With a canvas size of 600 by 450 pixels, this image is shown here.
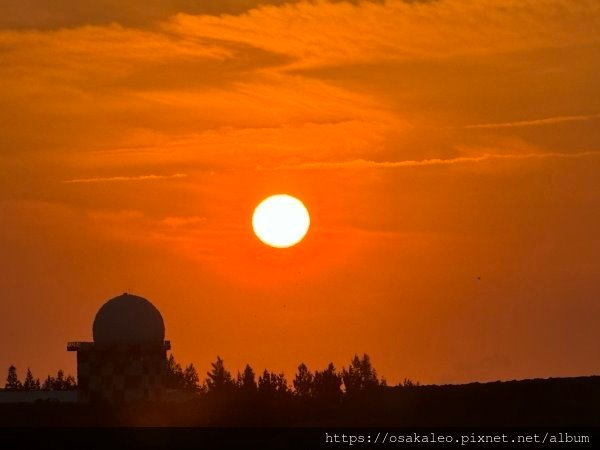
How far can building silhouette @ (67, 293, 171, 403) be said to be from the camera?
11175cm

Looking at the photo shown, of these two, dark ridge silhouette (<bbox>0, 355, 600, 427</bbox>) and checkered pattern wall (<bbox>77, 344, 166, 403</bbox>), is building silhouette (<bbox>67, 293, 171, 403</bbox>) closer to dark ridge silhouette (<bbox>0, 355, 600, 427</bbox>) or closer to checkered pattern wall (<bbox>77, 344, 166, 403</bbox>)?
checkered pattern wall (<bbox>77, 344, 166, 403</bbox>)

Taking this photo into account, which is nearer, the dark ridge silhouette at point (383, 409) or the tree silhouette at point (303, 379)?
the dark ridge silhouette at point (383, 409)

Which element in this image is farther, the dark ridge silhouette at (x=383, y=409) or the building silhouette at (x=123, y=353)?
the building silhouette at (x=123, y=353)

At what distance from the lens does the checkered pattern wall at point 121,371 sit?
367ft

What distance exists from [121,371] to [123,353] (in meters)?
1.37

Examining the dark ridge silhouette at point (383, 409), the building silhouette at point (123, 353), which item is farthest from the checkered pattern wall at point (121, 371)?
the dark ridge silhouette at point (383, 409)

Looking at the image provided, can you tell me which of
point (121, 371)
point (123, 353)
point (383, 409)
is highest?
point (123, 353)

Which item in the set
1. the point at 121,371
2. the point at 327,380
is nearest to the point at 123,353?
the point at 121,371

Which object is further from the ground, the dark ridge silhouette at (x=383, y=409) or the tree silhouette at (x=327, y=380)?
the tree silhouette at (x=327, y=380)

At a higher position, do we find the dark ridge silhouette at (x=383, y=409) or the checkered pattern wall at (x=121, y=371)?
the checkered pattern wall at (x=121, y=371)

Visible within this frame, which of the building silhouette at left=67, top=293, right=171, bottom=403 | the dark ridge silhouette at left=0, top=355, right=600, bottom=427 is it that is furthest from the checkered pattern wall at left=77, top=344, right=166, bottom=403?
the dark ridge silhouette at left=0, top=355, right=600, bottom=427

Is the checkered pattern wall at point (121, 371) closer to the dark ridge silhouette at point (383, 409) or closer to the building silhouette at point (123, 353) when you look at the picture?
the building silhouette at point (123, 353)

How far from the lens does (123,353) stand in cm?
11169

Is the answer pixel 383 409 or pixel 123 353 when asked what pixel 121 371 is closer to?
pixel 123 353
